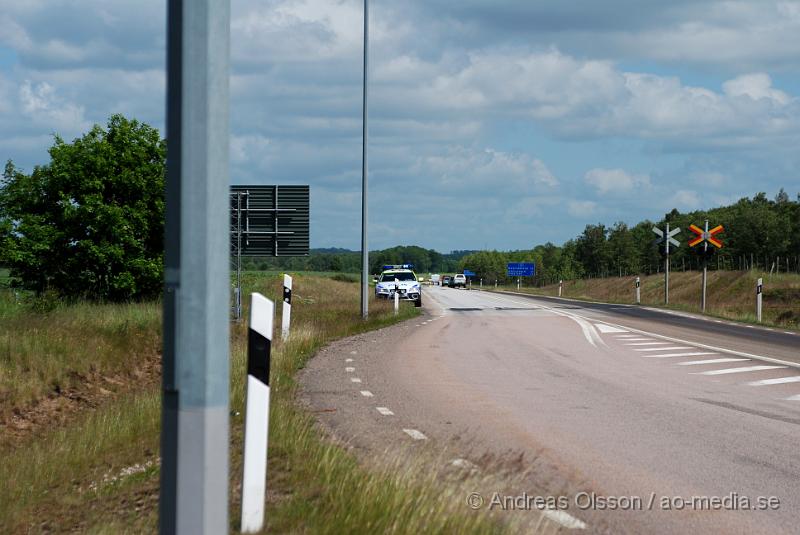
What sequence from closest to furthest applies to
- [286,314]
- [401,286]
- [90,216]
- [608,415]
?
[608,415]
[286,314]
[90,216]
[401,286]

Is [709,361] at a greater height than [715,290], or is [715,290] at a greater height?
[709,361]

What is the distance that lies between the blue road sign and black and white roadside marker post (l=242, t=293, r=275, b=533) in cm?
13711

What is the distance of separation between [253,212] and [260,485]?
30.1 m

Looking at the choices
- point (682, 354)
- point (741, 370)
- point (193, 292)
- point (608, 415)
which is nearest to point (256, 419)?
point (193, 292)

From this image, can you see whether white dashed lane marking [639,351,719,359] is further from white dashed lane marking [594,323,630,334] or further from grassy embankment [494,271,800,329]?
grassy embankment [494,271,800,329]

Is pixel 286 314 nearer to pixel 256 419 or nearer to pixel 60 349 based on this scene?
pixel 60 349

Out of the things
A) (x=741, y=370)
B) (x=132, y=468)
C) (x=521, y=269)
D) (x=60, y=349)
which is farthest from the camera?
(x=521, y=269)

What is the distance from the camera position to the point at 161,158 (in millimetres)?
37000

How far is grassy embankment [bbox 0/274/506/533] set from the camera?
5.00 metres

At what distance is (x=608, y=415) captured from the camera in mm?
10188

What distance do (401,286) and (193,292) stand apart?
4222cm

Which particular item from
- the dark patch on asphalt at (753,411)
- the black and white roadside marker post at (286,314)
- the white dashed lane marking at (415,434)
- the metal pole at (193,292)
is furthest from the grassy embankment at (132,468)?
the dark patch on asphalt at (753,411)

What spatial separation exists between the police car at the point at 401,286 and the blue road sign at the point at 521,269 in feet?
309

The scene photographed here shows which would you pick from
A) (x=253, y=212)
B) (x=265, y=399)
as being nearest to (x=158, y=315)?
(x=253, y=212)
